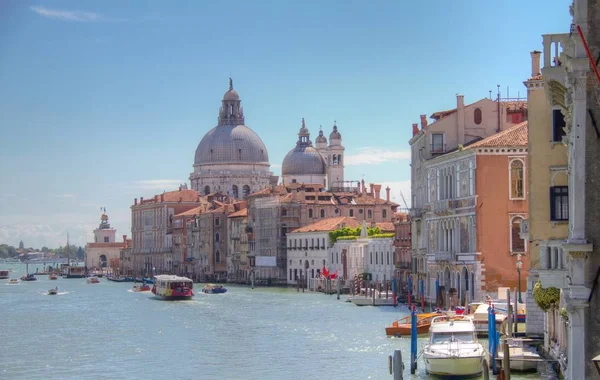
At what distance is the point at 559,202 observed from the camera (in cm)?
2112

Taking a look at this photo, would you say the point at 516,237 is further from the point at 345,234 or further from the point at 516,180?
the point at 345,234

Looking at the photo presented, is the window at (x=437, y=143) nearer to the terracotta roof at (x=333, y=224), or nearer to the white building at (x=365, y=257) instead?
the white building at (x=365, y=257)

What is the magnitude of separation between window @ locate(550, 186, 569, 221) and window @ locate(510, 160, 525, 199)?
15.9 metres

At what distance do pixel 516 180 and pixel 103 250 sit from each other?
366ft

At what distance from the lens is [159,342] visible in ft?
115

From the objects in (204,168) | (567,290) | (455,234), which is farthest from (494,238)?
(204,168)

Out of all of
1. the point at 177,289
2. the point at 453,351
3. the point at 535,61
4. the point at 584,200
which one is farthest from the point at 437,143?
the point at 584,200

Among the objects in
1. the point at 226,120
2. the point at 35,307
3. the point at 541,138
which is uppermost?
the point at 226,120

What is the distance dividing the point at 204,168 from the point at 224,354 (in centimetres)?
9298

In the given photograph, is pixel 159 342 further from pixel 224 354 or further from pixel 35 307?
pixel 35 307

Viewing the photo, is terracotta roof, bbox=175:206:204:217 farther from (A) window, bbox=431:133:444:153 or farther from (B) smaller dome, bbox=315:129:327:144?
(A) window, bbox=431:133:444:153

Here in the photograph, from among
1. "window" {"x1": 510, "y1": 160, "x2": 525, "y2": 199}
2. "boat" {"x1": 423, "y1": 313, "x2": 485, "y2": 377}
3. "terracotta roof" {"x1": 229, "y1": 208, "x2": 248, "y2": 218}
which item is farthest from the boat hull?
"terracotta roof" {"x1": 229, "y1": 208, "x2": 248, "y2": 218}

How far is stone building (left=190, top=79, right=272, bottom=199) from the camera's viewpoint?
122m

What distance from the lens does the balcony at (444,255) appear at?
4019cm
